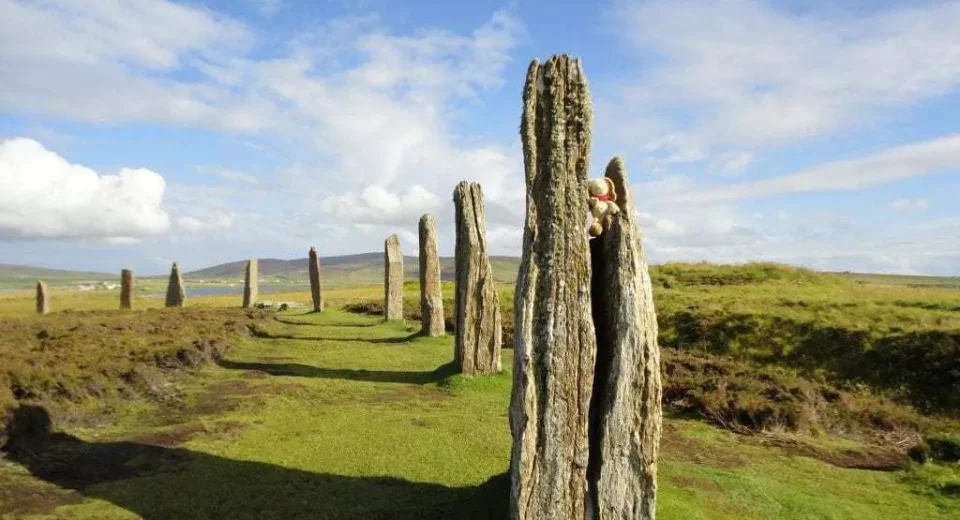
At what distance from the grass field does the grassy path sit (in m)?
0.04

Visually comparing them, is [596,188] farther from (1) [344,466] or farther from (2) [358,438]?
(2) [358,438]

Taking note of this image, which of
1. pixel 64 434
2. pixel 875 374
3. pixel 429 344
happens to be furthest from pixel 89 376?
pixel 875 374

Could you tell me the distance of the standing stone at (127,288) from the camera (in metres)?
36.2

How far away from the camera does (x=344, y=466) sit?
1062cm

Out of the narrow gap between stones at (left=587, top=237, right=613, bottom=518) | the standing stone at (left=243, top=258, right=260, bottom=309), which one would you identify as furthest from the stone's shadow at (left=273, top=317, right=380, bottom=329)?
the narrow gap between stones at (left=587, top=237, right=613, bottom=518)

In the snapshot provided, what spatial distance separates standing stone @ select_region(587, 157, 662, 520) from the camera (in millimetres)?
7688

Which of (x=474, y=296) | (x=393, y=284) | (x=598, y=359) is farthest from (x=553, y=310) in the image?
(x=393, y=284)

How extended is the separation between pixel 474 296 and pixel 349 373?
13.6 ft

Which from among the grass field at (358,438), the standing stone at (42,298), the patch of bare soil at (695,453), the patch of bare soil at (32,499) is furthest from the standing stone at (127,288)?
the patch of bare soil at (695,453)

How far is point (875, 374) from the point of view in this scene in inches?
688

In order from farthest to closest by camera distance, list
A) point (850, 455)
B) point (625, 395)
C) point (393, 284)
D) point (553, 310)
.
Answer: point (393, 284), point (850, 455), point (553, 310), point (625, 395)

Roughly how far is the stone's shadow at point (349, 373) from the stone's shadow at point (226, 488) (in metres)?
6.70

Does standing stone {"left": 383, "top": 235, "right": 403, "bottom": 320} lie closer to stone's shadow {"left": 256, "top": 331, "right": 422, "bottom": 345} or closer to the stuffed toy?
stone's shadow {"left": 256, "top": 331, "right": 422, "bottom": 345}

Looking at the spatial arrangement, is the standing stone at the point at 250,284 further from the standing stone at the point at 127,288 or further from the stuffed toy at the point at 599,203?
the stuffed toy at the point at 599,203
